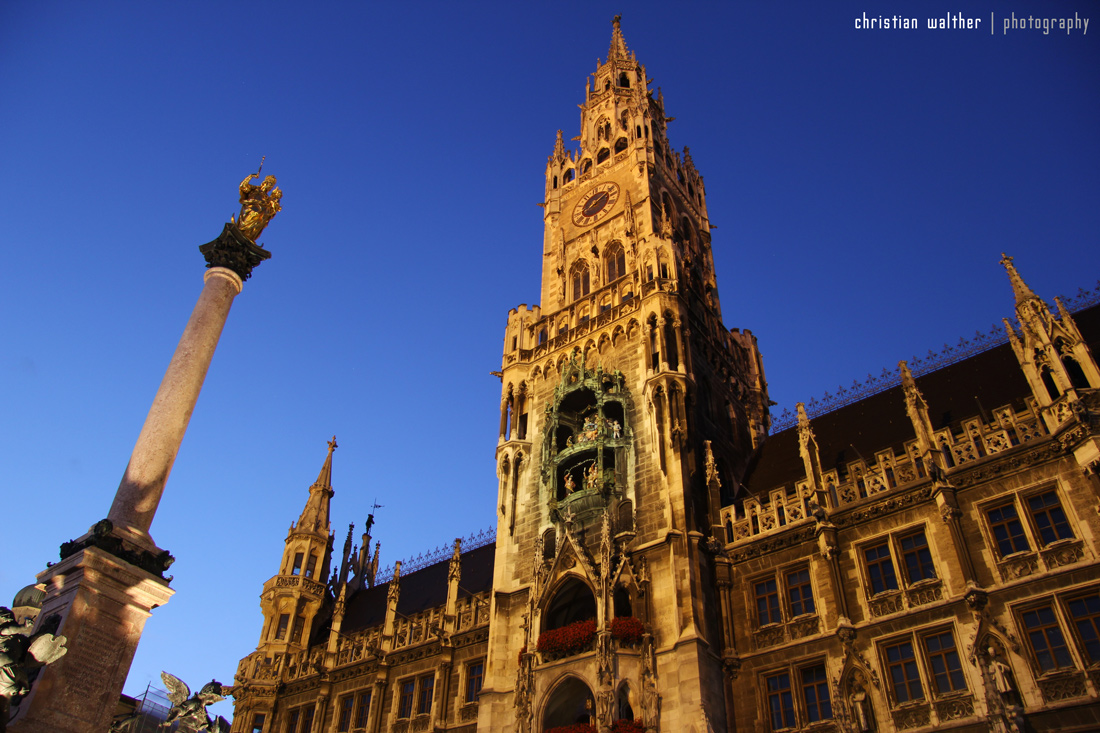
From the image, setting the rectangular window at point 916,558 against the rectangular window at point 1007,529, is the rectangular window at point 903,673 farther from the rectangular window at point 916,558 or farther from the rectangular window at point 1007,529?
the rectangular window at point 1007,529

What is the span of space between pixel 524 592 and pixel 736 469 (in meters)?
9.86

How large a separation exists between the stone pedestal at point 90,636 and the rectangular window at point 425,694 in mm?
16544

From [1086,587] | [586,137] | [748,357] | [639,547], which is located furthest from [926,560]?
[586,137]

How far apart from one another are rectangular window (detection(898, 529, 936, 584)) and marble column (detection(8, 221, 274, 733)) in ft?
62.1

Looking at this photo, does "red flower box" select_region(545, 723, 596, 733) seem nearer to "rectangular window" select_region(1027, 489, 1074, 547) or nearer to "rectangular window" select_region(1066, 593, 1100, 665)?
"rectangular window" select_region(1066, 593, 1100, 665)

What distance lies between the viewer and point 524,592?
28.3m

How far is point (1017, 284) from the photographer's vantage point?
24.4 m

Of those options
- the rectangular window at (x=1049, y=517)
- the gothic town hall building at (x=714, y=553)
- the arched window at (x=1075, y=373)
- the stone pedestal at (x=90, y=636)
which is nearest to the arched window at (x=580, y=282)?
the gothic town hall building at (x=714, y=553)

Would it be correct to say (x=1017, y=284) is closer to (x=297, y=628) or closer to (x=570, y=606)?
(x=570, y=606)

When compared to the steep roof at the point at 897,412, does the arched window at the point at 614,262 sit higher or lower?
higher

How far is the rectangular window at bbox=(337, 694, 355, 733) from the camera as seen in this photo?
33344mm

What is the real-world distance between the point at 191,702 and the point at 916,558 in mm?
18857

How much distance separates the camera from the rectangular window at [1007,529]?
823 inches

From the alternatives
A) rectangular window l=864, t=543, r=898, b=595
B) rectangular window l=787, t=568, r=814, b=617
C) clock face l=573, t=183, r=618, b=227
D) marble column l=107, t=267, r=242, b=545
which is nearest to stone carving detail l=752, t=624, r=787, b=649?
rectangular window l=787, t=568, r=814, b=617
